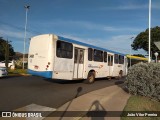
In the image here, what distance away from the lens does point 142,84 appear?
1001cm

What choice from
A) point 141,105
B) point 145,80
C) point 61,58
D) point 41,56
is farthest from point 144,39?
point 141,105

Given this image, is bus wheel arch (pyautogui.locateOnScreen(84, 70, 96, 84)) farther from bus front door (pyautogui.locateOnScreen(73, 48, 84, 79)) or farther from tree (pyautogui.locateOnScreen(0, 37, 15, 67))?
tree (pyautogui.locateOnScreen(0, 37, 15, 67))

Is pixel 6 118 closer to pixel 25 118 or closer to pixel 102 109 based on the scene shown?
pixel 25 118

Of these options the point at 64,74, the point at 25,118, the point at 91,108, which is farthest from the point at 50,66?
the point at 25,118

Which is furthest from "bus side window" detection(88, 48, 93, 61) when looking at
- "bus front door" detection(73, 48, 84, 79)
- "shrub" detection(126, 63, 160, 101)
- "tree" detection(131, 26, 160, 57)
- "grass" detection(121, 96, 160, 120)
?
"tree" detection(131, 26, 160, 57)

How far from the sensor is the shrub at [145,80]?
968cm

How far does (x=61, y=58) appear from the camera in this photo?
41.5 feet

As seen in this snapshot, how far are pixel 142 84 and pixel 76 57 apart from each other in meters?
5.35

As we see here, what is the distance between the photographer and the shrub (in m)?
9.68

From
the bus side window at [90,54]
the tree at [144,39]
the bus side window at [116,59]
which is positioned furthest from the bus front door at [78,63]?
the tree at [144,39]

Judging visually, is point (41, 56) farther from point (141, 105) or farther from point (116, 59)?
point (116, 59)

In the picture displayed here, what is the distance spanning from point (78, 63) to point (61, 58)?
206cm

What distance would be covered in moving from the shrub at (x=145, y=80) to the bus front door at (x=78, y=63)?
434cm

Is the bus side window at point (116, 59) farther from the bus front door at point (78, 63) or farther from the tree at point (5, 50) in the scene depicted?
the tree at point (5, 50)
